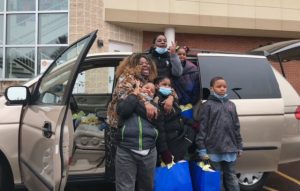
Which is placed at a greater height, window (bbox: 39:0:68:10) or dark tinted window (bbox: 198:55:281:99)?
window (bbox: 39:0:68:10)

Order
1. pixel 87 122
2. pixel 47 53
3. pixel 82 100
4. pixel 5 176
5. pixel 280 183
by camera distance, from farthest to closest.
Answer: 1. pixel 47 53
2. pixel 280 183
3. pixel 82 100
4. pixel 87 122
5. pixel 5 176

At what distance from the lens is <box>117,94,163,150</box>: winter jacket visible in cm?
419

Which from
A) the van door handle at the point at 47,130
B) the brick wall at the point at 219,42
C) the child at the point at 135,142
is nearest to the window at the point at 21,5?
the brick wall at the point at 219,42

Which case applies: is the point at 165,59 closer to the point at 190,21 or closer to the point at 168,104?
the point at 168,104

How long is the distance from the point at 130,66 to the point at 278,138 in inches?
86.7

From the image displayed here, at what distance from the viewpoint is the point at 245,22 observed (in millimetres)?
16578

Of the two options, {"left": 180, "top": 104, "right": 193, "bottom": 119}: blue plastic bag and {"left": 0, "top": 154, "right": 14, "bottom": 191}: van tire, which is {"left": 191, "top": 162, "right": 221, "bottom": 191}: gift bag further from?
{"left": 0, "top": 154, "right": 14, "bottom": 191}: van tire

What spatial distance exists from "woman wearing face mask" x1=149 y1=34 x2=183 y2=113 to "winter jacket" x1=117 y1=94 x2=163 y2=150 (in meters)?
0.83

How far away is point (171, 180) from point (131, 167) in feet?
1.72

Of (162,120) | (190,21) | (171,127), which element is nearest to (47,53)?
(190,21)

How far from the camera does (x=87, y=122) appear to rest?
19.3ft

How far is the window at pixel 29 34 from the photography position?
1430cm

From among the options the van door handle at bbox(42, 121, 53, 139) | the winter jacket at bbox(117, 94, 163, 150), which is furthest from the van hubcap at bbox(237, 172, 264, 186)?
the van door handle at bbox(42, 121, 53, 139)

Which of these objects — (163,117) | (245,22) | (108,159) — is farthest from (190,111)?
(245,22)
